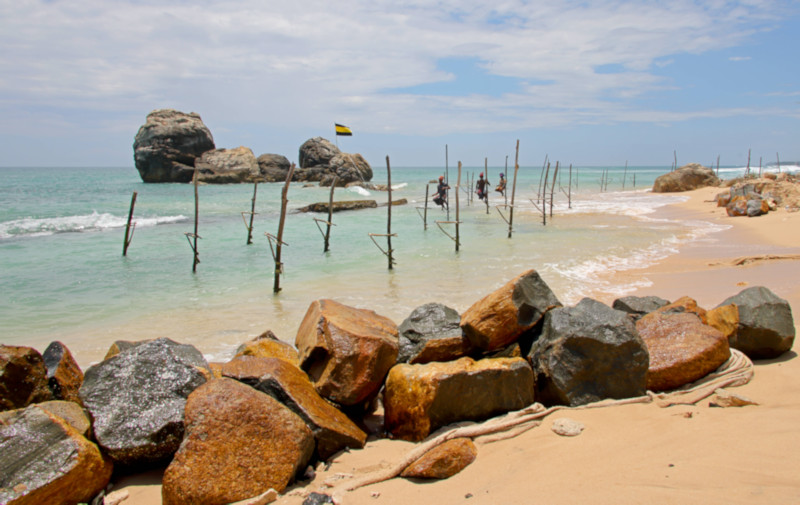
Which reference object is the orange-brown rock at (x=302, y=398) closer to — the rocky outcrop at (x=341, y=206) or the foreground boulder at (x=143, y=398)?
the foreground boulder at (x=143, y=398)

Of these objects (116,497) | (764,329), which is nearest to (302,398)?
(116,497)

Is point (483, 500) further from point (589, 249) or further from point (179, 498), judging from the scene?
point (589, 249)

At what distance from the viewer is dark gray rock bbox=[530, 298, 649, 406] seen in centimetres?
399

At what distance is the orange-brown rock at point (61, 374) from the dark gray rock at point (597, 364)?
4091mm

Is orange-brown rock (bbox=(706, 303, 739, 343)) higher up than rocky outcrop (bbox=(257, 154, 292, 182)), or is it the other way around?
rocky outcrop (bbox=(257, 154, 292, 182))

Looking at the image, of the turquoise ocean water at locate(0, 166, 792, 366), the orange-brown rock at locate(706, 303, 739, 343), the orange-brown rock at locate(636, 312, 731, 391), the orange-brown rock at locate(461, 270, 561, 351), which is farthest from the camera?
the turquoise ocean water at locate(0, 166, 792, 366)

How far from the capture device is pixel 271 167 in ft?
189

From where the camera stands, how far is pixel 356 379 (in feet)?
13.3

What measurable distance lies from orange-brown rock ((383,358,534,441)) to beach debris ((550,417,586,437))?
1.35ft

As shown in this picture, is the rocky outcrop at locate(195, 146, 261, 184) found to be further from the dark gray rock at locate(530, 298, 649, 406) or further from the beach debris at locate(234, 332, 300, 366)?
the dark gray rock at locate(530, 298, 649, 406)

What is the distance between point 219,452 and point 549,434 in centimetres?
229

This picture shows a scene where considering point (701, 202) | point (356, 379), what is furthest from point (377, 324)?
point (701, 202)

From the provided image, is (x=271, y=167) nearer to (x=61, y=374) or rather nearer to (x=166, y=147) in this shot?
(x=166, y=147)

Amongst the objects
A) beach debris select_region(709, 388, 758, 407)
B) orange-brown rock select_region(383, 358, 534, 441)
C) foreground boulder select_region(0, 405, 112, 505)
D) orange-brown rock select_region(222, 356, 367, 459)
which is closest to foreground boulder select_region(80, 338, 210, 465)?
foreground boulder select_region(0, 405, 112, 505)
